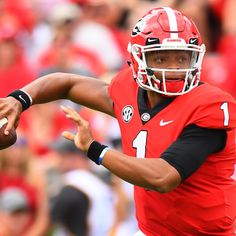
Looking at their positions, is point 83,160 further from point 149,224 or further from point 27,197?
point 149,224

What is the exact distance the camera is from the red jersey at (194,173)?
5.36m

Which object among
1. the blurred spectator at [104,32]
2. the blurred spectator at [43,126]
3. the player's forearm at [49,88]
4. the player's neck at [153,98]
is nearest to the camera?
the player's neck at [153,98]

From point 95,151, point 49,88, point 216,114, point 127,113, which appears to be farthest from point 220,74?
point 95,151

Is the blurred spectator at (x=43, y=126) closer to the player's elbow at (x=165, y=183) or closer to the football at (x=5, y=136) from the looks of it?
the football at (x=5, y=136)

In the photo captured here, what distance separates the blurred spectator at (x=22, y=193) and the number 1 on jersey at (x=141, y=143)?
107 inches

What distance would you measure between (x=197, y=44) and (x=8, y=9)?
19.7 feet

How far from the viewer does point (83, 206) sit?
798cm

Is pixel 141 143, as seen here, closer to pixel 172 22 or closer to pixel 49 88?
pixel 172 22

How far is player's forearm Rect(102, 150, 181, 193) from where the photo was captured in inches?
203

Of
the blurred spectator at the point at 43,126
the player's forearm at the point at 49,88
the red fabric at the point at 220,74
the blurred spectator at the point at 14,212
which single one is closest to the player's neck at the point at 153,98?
the player's forearm at the point at 49,88

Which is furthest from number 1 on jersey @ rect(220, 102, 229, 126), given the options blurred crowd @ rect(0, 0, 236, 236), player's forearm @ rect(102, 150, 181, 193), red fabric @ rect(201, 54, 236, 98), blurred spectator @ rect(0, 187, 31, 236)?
red fabric @ rect(201, 54, 236, 98)

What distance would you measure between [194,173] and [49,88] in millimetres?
1207

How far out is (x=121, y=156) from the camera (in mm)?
5184

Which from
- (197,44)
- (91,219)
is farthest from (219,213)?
(91,219)
